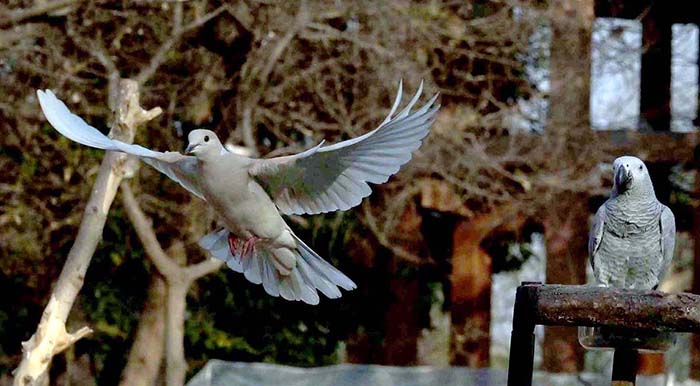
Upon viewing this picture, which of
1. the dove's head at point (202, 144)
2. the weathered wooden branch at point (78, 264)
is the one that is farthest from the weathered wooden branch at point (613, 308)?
the weathered wooden branch at point (78, 264)

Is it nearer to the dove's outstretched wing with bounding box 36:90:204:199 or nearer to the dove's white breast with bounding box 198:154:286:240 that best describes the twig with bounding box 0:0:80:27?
the dove's outstretched wing with bounding box 36:90:204:199

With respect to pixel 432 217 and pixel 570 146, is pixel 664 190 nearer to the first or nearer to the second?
pixel 570 146

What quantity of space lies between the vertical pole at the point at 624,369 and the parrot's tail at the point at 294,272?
2.13 feet

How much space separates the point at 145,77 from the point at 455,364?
2.41 m

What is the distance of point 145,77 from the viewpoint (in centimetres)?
533

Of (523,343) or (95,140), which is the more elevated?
(95,140)

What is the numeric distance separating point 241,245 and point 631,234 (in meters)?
0.91

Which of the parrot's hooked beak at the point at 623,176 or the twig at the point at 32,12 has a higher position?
the twig at the point at 32,12

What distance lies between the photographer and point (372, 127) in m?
5.73

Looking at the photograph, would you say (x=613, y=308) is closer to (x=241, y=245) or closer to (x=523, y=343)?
(x=523, y=343)

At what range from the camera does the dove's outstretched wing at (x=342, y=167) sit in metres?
2.26

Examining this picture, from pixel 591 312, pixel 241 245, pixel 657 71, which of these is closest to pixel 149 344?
pixel 657 71

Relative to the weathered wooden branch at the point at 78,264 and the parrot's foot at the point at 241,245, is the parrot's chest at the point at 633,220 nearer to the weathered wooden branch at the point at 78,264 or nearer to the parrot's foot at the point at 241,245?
the parrot's foot at the point at 241,245

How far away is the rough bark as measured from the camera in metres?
6.11
